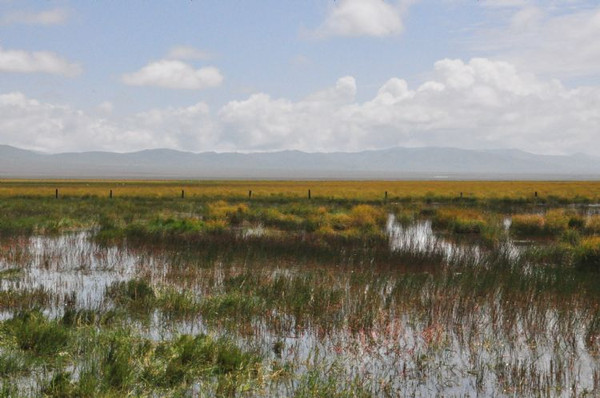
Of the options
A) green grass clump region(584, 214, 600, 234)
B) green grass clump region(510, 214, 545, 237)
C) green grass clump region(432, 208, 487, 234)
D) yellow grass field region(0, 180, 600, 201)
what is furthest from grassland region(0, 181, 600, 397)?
yellow grass field region(0, 180, 600, 201)

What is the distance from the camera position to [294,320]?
10.3 m

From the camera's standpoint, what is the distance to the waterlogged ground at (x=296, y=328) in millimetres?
7367

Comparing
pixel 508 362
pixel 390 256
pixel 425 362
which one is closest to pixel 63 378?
pixel 425 362

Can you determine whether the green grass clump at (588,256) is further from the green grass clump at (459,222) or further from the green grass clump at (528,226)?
the green grass clump at (459,222)

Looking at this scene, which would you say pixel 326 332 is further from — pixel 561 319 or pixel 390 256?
pixel 390 256

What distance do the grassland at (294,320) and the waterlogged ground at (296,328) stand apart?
0.03 meters

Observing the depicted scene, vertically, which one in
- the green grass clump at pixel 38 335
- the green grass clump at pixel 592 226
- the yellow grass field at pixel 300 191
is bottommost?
the green grass clump at pixel 38 335

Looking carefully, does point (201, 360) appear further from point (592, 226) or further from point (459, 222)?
point (592, 226)

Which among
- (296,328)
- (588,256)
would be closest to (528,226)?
(588,256)

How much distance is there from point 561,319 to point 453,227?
55.8ft

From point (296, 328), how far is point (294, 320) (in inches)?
16.5

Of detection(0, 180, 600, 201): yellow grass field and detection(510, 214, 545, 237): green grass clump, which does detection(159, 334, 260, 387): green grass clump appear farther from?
detection(0, 180, 600, 201): yellow grass field

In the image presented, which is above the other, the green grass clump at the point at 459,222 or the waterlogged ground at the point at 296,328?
the green grass clump at the point at 459,222

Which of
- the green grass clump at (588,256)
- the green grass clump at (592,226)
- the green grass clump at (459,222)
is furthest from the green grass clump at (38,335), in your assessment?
the green grass clump at (592,226)
